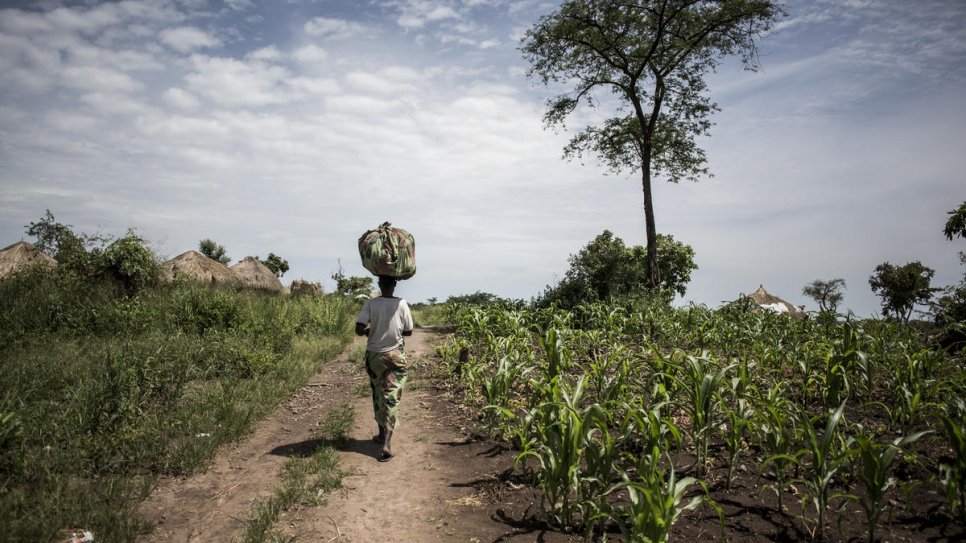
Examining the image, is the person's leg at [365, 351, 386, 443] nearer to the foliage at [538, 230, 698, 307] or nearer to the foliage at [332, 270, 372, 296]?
the foliage at [538, 230, 698, 307]

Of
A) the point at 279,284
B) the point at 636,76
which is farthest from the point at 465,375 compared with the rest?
the point at 279,284

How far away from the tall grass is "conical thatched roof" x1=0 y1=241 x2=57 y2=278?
1.57m

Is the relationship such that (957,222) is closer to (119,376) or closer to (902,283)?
(119,376)

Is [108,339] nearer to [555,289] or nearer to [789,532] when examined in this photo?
[789,532]

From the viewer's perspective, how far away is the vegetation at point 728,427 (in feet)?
9.98

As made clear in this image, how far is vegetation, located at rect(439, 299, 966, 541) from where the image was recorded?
3.04 meters

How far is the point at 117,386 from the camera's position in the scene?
16.8ft

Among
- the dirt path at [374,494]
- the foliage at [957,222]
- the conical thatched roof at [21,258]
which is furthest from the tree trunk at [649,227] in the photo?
the conical thatched roof at [21,258]

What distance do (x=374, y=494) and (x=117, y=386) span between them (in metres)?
3.32

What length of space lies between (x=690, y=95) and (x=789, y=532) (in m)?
19.3

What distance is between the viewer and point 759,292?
25.0m

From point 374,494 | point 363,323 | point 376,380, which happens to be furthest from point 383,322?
point 374,494

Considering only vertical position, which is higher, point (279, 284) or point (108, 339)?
point (279, 284)

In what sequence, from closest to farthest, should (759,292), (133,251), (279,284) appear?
1. (133,251)
2. (279,284)
3. (759,292)
